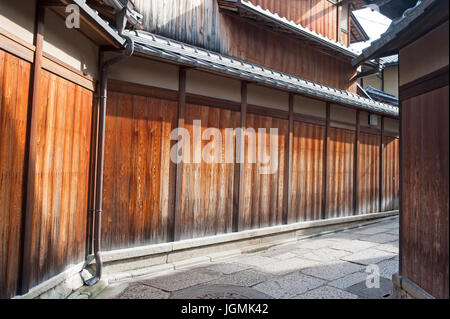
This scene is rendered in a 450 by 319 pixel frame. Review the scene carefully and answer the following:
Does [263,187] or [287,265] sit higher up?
[263,187]

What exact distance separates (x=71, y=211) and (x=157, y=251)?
1945mm

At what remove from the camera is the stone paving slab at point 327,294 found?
18.3ft

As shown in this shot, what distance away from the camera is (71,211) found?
5.62m

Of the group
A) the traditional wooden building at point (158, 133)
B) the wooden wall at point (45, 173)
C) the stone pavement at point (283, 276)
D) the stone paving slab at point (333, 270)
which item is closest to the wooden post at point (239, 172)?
the traditional wooden building at point (158, 133)

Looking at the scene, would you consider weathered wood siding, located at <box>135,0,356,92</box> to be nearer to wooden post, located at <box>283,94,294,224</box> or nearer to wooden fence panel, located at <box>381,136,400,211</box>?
wooden post, located at <box>283,94,294,224</box>

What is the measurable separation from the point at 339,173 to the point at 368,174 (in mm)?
A: 2068

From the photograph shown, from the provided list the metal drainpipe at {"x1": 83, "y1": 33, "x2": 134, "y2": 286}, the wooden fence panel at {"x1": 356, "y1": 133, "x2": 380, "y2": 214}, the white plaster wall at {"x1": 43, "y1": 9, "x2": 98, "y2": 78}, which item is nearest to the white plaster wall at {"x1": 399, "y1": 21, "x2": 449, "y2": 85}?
the metal drainpipe at {"x1": 83, "y1": 33, "x2": 134, "y2": 286}

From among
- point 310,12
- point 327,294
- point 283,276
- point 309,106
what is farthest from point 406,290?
point 310,12

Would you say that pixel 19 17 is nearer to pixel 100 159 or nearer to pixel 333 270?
pixel 100 159

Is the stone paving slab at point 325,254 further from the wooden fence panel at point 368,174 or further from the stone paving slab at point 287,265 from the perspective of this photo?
the wooden fence panel at point 368,174

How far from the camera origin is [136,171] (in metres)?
6.67

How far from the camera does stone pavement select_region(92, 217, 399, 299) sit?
568 cm

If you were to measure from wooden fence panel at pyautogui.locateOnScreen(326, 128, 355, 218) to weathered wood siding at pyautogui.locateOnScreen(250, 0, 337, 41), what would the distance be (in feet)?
12.0
